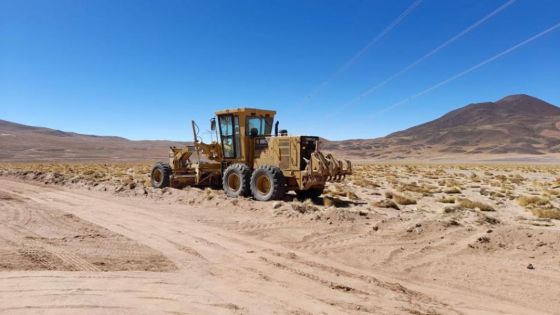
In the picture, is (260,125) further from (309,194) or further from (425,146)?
(425,146)

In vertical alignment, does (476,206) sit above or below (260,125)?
below

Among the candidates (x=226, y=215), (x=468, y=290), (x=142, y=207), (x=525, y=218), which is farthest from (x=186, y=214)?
(x=525, y=218)

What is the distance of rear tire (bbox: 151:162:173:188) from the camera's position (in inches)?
721

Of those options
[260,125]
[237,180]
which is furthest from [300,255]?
[260,125]

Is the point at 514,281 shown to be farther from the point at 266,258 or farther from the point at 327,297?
the point at 266,258

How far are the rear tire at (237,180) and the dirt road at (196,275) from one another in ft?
15.2

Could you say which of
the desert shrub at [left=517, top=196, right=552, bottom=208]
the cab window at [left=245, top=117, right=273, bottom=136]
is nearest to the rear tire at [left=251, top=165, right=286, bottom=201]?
the cab window at [left=245, top=117, right=273, bottom=136]

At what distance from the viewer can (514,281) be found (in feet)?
21.3

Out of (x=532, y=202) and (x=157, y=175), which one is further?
(x=157, y=175)

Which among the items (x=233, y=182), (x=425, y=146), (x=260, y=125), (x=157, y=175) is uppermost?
(x=425, y=146)

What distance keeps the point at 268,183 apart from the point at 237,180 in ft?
5.83

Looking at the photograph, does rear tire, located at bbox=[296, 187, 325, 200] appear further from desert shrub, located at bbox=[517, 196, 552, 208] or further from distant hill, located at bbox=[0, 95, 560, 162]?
distant hill, located at bbox=[0, 95, 560, 162]

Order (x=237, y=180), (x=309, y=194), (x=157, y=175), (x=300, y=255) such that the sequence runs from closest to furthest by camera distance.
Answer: (x=300, y=255) → (x=309, y=194) → (x=237, y=180) → (x=157, y=175)

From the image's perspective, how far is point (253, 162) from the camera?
654 inches
